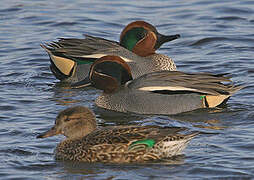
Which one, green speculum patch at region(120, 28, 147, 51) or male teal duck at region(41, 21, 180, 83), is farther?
green speculum patch at region(120, 28, 147, 51)

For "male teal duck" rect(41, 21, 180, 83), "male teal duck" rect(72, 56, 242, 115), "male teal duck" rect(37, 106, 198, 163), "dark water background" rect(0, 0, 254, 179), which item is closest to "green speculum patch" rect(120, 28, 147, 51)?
"male teal duck" rect(41, 21, 180, 83)

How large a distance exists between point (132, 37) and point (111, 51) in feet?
1.91

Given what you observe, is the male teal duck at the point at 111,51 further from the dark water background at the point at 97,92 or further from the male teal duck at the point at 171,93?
the male teal duck at the point at 171,93

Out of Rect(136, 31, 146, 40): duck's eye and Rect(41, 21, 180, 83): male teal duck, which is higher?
Rect(136, 31, 146, 40): duck's eye

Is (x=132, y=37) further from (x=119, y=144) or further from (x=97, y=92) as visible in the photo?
(x=119, y=144)

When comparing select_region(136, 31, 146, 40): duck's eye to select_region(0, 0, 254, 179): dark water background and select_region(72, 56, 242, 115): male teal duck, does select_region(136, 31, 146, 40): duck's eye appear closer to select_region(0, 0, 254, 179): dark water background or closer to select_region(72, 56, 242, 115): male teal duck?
select_region(0, 0, 254, 179): dark water background

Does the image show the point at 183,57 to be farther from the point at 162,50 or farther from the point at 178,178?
the point at 178,178

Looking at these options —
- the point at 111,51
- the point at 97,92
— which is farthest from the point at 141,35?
the point at 97,92

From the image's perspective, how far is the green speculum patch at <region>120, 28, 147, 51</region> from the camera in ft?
39.0

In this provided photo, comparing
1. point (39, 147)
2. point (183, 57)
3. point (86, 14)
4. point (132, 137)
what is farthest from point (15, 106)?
point (86, 14)

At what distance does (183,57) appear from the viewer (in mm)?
13430

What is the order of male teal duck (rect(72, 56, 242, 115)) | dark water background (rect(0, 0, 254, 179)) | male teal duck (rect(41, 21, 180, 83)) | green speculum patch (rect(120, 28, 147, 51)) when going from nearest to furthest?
dark water background (rect(0, 0, 254, 179))
male teal duck (rect(72, 56, 242, 115))
male teal duck (rect(41, 21, 180, 83))
green speculum patch (rect(120, 28, 147, 51))

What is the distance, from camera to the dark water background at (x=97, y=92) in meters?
7.58

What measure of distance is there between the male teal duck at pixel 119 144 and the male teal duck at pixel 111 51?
3.79m
